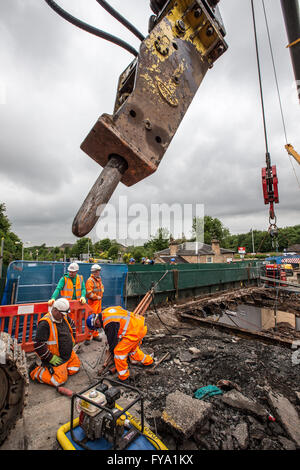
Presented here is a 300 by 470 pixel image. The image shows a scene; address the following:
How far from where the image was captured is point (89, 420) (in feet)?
6.74

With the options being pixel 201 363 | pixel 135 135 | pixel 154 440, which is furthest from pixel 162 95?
pixel 201 363

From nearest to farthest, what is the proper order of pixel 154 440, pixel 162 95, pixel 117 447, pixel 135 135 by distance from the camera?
pixel 135 135 < pixel 162 95 < pixel 117 447 < pixel 154 440

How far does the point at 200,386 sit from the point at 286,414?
117 cm

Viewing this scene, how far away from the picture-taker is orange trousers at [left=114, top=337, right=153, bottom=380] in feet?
11.9

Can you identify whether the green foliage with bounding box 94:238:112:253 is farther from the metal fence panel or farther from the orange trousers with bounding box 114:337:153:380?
the orange trousers with bounding box 114:337:153:380

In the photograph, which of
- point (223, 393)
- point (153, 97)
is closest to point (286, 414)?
point (223, 393)

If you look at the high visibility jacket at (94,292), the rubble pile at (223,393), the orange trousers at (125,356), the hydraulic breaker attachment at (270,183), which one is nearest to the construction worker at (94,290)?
the high visibility jacket at (94,292)

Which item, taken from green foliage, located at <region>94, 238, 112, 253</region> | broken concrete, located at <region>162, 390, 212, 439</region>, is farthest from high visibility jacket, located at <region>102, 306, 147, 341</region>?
green foliage, located at <region>94, 238, 112, 253</region>

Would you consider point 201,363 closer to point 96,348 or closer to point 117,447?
point 96,348

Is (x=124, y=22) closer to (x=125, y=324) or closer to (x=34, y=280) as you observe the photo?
(x=125, y=324)

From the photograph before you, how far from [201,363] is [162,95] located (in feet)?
15.0

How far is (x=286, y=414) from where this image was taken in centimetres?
288

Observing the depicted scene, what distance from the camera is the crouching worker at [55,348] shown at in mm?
3375

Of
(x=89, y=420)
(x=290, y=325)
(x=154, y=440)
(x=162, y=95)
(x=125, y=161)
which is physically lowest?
(x=290, y=325)
